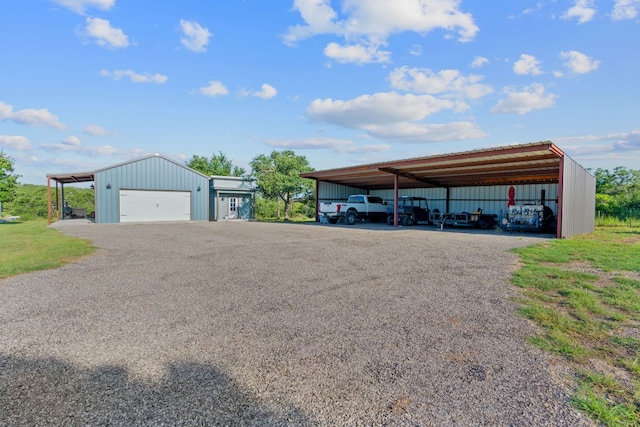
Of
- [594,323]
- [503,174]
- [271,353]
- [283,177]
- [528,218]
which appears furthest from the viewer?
[283,177]

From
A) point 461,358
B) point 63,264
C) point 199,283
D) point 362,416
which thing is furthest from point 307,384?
point 63,264

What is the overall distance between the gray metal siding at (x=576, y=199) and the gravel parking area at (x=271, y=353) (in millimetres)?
10362

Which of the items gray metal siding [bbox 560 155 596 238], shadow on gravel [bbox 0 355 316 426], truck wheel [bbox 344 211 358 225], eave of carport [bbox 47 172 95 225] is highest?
eave of carport [bbox 47 172 95 225]

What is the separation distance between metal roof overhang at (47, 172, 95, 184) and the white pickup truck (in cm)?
1497

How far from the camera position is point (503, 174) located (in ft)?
68.9

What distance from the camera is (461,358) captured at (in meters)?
3.17

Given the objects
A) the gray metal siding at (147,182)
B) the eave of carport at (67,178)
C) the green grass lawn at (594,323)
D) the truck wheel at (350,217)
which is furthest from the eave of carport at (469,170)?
the eave of carport at (67,178)

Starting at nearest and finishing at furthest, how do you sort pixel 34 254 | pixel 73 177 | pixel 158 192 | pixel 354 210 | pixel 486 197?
pixel 34 254 → pixel 354 210 → pixel 73 177 → pixel 158 192 → pixel 486 197

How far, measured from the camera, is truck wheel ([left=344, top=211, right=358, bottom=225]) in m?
22.2

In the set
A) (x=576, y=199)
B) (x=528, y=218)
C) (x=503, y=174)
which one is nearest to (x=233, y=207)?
(x=503, y=174)

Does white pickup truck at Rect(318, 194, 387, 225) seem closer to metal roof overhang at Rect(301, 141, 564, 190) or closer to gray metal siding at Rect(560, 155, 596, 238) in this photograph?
metal roof overhang at Rect(301, 141, 564, 190)

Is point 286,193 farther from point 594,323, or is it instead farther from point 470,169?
point 594,323

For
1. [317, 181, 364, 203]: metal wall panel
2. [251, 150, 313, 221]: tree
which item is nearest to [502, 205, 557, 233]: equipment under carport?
[317, 181, 364, 203]: metal wall panel

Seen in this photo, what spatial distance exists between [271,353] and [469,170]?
19.6 meters
